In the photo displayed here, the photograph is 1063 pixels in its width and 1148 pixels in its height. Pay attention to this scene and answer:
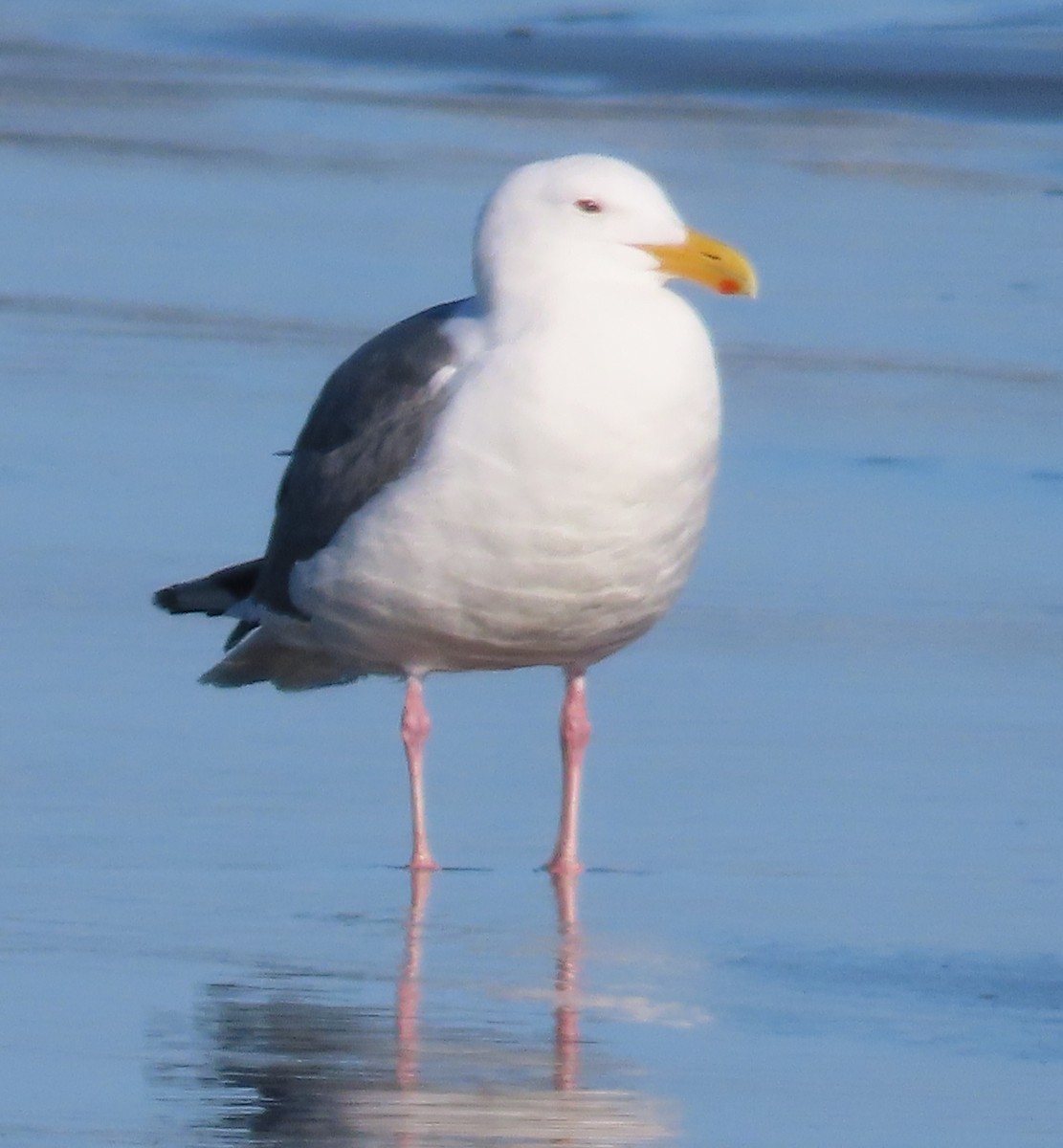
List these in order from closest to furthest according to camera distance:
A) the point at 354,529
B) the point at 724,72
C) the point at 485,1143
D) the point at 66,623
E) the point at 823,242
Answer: the point at 485,1143 → the point at 354,529 → the point at 66,623 → the point at 823,242 → the point at 724,72

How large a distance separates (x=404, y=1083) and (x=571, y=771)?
1.64 metres

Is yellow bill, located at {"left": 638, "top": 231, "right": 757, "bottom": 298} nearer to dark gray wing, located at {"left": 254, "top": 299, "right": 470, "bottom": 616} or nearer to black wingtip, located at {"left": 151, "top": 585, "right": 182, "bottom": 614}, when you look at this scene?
dark gray wing, located at {"left": 254, "top": 299, "right": 470, "bottom": 616}

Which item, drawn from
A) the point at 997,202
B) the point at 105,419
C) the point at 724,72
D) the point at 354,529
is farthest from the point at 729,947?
the point at 724,72

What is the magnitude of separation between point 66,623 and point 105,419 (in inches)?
84.5

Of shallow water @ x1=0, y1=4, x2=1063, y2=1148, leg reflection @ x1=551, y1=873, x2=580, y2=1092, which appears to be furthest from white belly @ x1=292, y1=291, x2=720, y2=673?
leg reflection @ x1=551, y1=873, x2=580, y2=1092

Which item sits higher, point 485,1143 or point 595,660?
point 595,660

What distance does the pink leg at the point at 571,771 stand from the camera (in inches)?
222

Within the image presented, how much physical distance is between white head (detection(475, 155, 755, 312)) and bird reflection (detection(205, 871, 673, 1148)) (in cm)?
153

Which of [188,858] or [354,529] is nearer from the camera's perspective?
[188,858]

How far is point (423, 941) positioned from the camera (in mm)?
5133

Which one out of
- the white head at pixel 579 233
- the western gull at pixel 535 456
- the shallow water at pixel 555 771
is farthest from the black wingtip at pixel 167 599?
the white head at pixel 579 233

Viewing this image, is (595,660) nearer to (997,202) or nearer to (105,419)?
(105,419)

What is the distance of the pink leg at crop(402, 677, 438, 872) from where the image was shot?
562 centimetres

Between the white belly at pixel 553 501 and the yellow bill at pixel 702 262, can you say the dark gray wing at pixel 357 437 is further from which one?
the yellow bill at pixel 702 262
